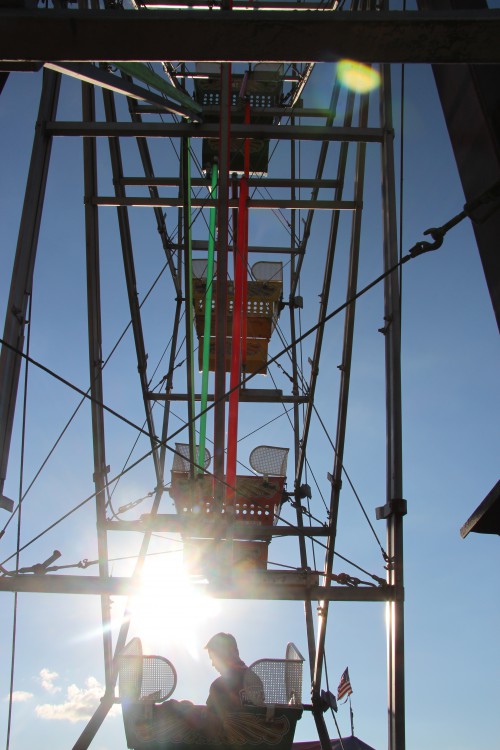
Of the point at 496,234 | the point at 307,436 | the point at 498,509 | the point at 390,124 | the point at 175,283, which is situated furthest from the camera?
the point at 175,283

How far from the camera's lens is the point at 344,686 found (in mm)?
12492

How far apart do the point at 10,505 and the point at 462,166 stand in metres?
5.06

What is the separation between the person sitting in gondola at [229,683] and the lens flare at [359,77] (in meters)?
6.41

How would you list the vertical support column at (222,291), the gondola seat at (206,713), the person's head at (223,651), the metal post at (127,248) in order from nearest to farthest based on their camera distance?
the gondola seat at (206,713) < the person's head at (223,651) < the vertical support column at (222,291) < the metal post at (127,248)

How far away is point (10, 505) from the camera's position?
6812mm

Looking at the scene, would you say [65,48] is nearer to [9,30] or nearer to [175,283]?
[9,30]

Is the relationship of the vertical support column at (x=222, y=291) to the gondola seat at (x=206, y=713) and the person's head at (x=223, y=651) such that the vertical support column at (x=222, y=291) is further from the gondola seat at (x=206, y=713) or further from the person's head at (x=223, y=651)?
the gondola seat at (x=206, y=713)

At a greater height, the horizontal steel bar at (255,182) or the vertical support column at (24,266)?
the horizontal steel bar at (255,182)

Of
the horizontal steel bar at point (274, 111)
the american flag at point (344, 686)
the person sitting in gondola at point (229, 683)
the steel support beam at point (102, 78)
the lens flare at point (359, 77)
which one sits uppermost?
the horizontal steel bar at point (274, 111)

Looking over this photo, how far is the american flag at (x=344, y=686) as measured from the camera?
40.2ft

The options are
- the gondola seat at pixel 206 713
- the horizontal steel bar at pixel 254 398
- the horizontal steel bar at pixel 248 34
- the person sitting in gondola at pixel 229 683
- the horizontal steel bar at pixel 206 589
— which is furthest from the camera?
the horizontal steel bar at pixel 254 398

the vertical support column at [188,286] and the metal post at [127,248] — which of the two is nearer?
the vertical support column at [188,286]

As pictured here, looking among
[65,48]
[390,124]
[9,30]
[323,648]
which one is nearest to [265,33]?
[65,48]

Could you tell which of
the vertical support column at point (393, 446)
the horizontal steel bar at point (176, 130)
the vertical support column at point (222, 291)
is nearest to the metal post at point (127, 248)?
the horizontal steel bar at point (176, 130)
